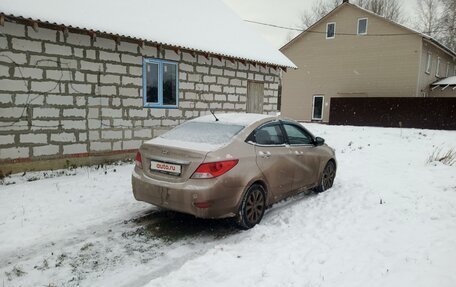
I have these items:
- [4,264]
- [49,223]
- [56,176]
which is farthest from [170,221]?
[56,176]

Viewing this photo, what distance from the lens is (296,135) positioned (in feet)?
Answer: 20.1

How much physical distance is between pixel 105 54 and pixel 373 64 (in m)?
19.8

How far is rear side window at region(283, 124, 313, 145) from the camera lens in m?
5.88

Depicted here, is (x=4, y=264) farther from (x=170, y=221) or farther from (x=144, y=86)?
(x=144, y=86)

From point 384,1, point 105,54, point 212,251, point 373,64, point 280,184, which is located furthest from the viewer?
point 384,1

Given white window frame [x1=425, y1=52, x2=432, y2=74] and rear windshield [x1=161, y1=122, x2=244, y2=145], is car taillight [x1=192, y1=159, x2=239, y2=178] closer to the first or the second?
rear windshield [x1=161, y1=122, x2=244, y2=145]

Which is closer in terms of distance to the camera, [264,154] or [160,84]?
[264,154]

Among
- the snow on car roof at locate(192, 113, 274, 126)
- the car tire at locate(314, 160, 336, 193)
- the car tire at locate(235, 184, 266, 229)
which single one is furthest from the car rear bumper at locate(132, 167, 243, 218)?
the car tire at locate(314, 160, 336, 193)

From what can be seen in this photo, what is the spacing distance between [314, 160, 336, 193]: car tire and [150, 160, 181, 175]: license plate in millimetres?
3271

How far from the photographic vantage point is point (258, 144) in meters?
5.05

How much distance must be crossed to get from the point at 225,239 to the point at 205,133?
1.59m

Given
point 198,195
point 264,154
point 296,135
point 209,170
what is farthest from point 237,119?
point 198,195

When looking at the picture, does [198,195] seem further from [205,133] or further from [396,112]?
[396,112]

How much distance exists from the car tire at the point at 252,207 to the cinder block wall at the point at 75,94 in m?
5.30
